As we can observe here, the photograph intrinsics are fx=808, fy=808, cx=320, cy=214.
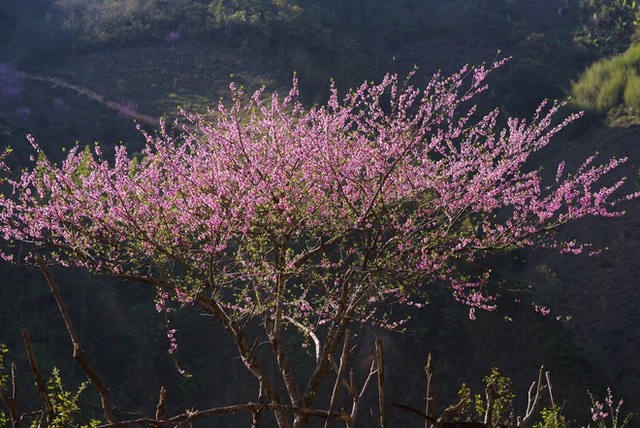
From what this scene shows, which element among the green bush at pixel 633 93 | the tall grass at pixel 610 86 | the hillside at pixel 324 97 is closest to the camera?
the hillside at pixel 324 97

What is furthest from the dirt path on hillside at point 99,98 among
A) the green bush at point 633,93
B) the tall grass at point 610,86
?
the green bush at point 633,93

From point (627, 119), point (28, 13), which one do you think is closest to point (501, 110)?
point (627, 119)

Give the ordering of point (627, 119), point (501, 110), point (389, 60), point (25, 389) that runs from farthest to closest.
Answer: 1. point (389, 60)
2. point (501, 110)
3. point (627, 119)
4. point (25, 389)

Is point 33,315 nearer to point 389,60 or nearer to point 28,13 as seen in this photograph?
point 389,60

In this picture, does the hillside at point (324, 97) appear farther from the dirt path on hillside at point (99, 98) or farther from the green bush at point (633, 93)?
the green bush at point (633, 93)

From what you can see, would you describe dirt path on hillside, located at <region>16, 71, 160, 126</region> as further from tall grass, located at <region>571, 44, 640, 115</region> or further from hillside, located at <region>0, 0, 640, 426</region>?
tall grass, located at <region>571, 44, 640, 115</region>

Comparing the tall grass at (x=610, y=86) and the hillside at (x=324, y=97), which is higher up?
the tall grass at (x=610, y=86)

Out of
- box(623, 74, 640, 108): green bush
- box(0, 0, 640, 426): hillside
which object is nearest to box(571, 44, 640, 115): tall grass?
box(623, 74, 640, 108): green bush

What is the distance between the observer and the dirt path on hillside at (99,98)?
27859mm

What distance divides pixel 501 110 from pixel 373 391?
1799cm

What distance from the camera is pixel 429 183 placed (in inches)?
283

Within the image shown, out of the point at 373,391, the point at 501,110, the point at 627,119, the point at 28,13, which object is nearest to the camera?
the point at 373,391

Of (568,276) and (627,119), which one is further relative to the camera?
(627,119)

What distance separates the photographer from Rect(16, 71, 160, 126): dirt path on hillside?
2786 cm
